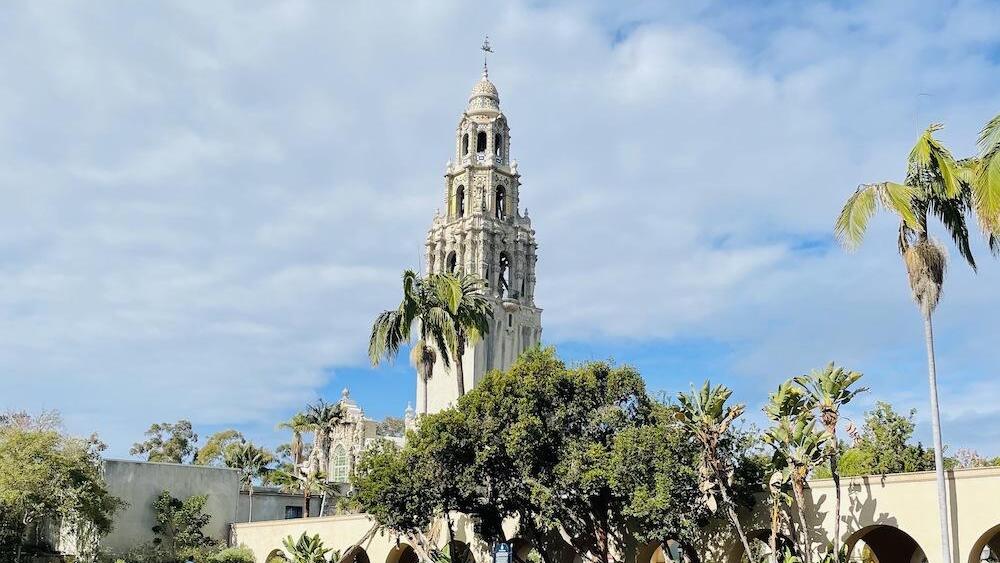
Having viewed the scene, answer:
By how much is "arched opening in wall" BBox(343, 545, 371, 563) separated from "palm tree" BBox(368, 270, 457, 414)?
843cm

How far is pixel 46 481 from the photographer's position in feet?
129

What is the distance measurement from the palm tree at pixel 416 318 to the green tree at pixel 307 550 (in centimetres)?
852

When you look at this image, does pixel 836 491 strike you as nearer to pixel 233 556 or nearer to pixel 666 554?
pixel 666 554

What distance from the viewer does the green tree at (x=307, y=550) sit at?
40.9 m

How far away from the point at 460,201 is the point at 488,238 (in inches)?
195

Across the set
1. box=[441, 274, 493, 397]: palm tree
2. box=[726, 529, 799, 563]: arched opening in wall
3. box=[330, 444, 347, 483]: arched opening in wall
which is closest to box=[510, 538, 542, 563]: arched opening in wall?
box=[441, 274, 493, 397]: palm tree

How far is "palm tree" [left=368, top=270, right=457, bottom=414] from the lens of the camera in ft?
127

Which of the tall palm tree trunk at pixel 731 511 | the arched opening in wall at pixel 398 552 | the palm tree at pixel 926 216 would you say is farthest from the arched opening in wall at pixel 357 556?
the palm tree at pixel 926 216

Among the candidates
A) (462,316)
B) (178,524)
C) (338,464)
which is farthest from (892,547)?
(338,464)

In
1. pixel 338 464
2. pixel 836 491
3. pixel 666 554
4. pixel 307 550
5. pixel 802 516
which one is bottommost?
pixel 307 550

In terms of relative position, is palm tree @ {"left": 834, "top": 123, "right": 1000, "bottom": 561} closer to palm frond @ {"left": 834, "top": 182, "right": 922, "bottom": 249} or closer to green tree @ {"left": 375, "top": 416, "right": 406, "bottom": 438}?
palm frond @ {"left": 834, "top": 182, "right": 922, "bottom": 249}

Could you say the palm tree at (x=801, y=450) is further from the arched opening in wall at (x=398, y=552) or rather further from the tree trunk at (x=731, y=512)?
the arched opening in wall at (x=398, y=552)

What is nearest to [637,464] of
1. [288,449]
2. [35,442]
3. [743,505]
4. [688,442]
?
[688,442]

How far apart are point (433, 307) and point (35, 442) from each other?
1697 centimetres
